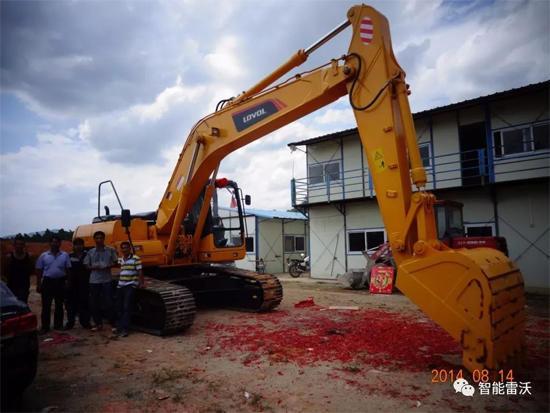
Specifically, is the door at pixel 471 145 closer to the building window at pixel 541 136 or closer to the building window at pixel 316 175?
the building window at pixel 541 136

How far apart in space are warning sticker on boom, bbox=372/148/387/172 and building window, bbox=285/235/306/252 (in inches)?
748

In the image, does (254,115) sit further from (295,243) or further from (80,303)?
(295,243)

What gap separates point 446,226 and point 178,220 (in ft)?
26.4

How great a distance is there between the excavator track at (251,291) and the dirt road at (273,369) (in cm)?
86

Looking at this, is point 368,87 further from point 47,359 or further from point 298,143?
point 298,143

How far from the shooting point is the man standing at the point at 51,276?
7474 mm

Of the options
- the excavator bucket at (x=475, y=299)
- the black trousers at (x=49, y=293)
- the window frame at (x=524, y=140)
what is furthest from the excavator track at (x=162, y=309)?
the window frame at (x=524, y=140)

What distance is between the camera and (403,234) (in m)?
5.06

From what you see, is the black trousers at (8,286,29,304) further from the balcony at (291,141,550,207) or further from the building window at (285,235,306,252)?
the building window at (285,235,306,252)

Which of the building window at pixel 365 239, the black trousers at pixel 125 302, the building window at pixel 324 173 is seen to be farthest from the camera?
the building window at pixel 324 173

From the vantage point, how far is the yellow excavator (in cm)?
432

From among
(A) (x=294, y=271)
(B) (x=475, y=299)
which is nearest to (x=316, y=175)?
(A) (x=294, y=271)

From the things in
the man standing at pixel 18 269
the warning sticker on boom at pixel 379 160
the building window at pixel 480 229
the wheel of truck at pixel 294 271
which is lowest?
Answer: the wheel of truck at pixel 294 271

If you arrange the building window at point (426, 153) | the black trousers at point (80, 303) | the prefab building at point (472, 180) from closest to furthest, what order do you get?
the black trousers at point (80, 303) < the prefab building at point (472, 180) < the building window at point (426, 153)
